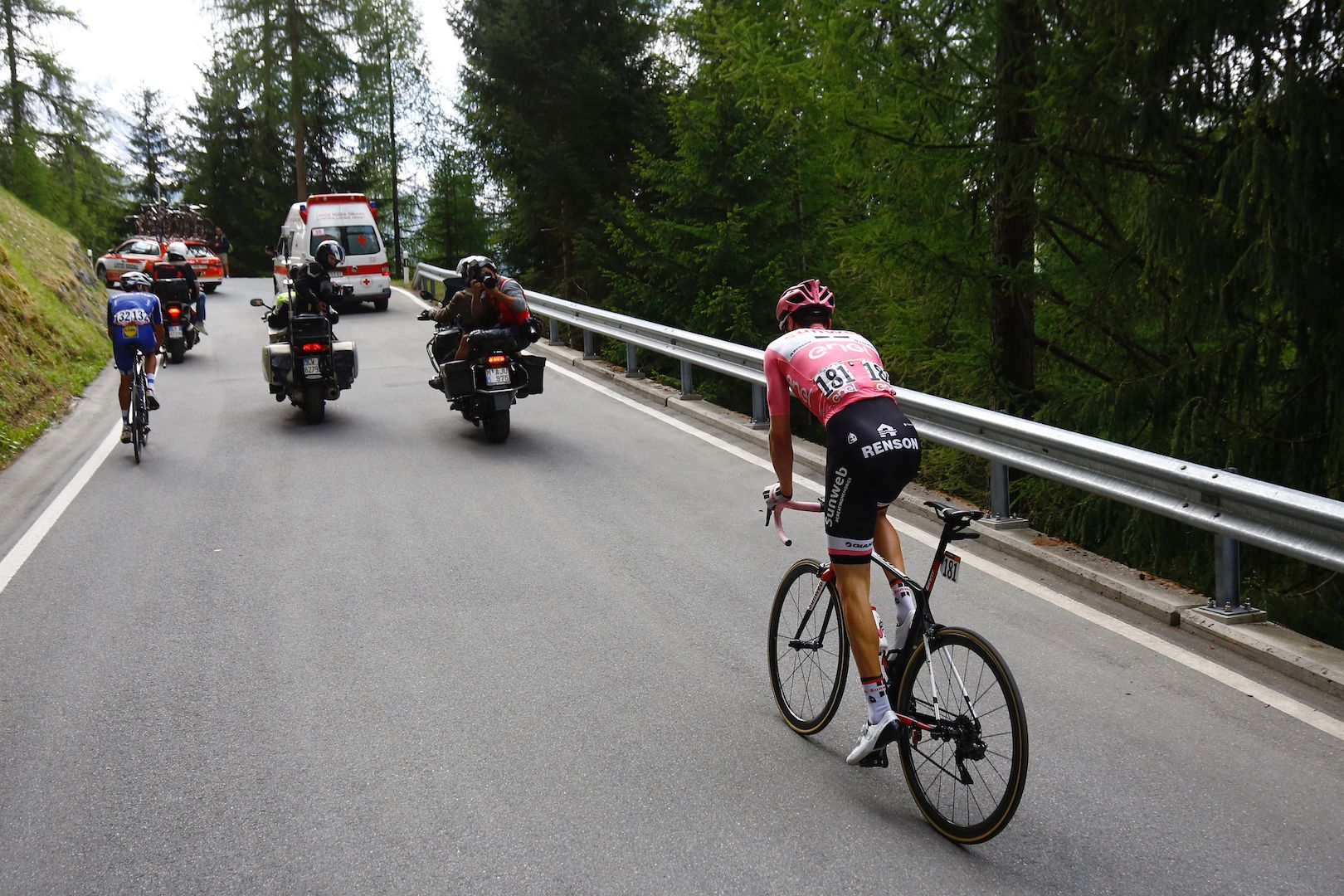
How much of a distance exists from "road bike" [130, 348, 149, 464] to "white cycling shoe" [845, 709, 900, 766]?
8762mm

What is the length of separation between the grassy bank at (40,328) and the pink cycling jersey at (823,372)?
9.38 m

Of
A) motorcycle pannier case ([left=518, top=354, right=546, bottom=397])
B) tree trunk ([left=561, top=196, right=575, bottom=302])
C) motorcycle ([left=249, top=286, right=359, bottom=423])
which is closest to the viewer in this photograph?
motorcycle pannier case ([left=518, top=354, right=546, bottom=397])

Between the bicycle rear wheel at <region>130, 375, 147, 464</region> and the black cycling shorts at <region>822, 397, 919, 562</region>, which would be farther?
the bicycle rear wheel at <region>130, 375, 147, 464</region>

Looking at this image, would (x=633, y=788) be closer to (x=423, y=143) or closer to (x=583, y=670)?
(x=583, y=670)

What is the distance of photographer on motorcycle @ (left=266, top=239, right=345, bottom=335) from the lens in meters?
13.1

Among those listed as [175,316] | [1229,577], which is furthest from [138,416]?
[1229,577]

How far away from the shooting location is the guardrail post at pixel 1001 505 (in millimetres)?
7938

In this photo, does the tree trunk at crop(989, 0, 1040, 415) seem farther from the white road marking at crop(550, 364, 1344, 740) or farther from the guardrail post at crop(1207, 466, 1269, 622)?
the guardrail post at crop(1207, 466, 1269, 622)

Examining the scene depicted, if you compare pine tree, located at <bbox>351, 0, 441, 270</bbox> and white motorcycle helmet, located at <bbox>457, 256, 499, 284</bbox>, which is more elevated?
pine tree, located at <bbox>351, 0, 441, 270</bbox>

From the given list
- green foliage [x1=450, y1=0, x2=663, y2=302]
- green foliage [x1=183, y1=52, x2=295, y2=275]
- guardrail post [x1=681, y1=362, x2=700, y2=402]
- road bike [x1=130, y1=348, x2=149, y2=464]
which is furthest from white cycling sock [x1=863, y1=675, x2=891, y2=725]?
green foliage [x1=183, y1=52, x2=295, y2=275]

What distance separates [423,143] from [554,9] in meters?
29.9

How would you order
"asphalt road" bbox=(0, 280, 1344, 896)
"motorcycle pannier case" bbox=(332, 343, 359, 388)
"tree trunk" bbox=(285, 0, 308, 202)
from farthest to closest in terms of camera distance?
"tree trunk" bbox=(285, 0, 308, 202) < "motorcycle pannier case" bbox=(332, 343, 359, 388) < "asphalt road" bbox=(0, 280, 1344, 896)

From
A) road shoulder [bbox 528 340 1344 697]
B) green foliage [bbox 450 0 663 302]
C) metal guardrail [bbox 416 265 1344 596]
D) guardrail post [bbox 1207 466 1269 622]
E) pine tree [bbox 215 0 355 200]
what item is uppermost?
pine tree [bbox 215 0 355 200]

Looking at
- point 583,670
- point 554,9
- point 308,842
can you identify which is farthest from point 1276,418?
point 554,9
